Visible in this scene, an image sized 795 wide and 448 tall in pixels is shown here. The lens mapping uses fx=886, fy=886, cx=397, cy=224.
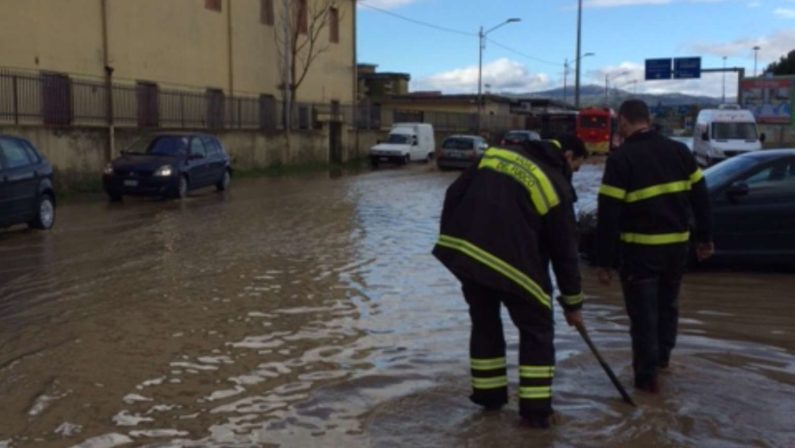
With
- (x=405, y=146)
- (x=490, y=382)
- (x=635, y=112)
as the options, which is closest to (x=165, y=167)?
(x=635, y=112)

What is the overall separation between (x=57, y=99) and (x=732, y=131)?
24335mm

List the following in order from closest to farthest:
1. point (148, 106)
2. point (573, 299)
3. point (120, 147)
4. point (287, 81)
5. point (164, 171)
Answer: point (573, 299), point (164, 171), point (120, 147), point (148, 106), point (287, 81)

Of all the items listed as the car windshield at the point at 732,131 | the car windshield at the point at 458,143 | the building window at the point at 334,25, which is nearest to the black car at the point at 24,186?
the car windshield at the point at 458,143

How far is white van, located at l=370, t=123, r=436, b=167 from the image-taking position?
132ft

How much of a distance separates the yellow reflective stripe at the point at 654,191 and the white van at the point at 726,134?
2846cm

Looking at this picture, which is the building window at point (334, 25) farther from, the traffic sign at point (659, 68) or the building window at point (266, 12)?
the traffic sign at point (659, 68)

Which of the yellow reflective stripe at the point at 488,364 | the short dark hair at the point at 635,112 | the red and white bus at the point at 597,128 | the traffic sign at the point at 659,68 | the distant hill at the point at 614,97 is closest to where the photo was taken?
the yellow reflective stripe at the point at 488,364

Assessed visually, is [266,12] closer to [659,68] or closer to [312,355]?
[312,355]

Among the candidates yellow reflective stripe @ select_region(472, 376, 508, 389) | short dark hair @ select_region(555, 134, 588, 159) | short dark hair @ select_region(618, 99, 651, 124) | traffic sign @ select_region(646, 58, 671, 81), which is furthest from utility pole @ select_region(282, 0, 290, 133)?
traffic sign @ select_region(646, 58, 671, 81)

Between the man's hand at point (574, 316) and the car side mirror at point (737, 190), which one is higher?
the car side mirror at point (737, 190)

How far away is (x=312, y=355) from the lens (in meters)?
6.83

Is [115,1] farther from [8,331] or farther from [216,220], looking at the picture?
[8,331]

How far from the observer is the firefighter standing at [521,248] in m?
4.90

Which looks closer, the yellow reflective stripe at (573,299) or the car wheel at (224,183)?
the yellow reflective stripe at (573,299)
